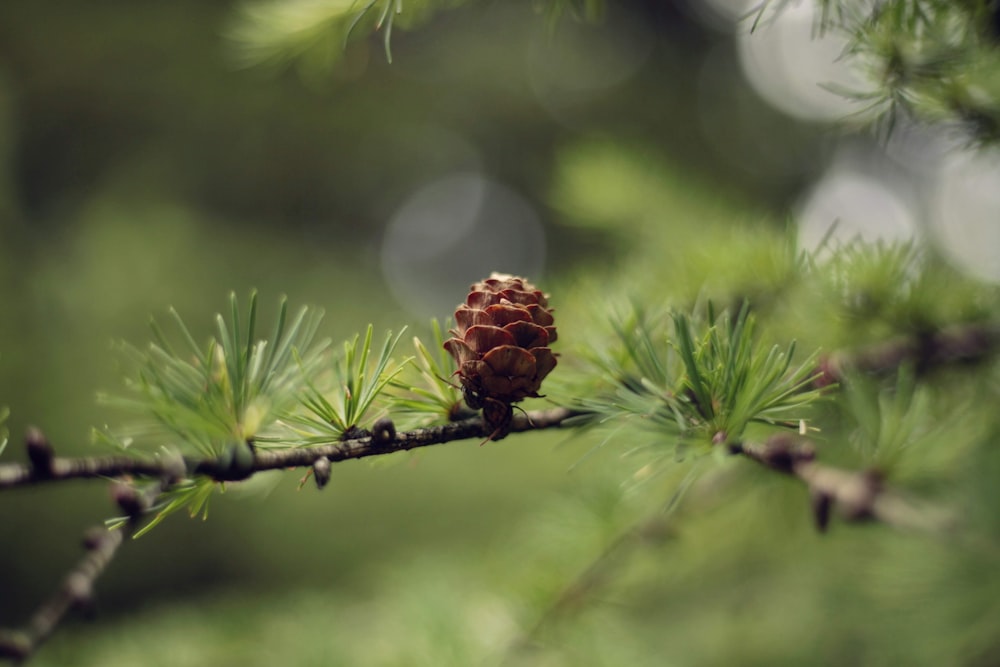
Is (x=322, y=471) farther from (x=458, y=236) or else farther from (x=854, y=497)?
(x=458, y=236)

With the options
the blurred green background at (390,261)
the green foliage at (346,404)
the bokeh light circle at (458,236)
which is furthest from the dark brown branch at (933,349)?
the bokeh light circle at (458,236)

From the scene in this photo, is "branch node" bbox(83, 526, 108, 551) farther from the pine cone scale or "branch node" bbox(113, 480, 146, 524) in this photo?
the pine cone scale

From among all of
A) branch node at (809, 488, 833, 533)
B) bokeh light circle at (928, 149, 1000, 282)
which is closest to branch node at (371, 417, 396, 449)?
branch node at (809, 488, 833, 533)

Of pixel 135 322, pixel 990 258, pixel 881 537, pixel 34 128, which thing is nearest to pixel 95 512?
pixel 135 322

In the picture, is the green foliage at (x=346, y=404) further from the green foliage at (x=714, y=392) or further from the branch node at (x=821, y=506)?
the branch node at (x=821, y=506)

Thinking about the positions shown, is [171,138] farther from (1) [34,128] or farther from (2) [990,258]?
(2) [990,258]
